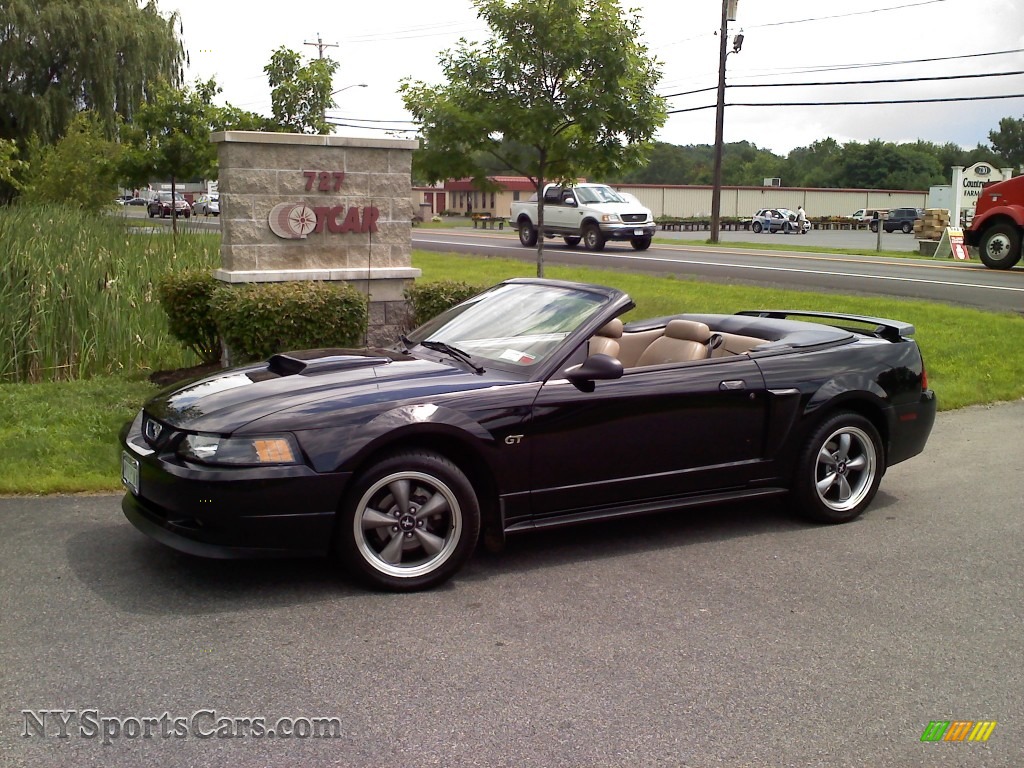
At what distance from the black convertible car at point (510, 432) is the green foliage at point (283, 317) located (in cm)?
237

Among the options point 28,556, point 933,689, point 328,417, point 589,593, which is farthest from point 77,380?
point 933,689

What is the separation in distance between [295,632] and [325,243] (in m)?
6.07

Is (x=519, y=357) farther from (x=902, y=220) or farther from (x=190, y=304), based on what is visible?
(x=902, y=220)

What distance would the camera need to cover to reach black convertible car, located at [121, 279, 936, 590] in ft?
14.6

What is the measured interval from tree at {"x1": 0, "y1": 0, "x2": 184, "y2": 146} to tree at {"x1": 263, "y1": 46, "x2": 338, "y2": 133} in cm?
1045

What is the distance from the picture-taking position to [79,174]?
23672mm

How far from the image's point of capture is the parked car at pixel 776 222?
57.2 m

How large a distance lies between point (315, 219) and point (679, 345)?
4837 mm

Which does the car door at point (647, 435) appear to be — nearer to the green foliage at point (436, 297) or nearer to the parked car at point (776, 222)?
the green foliage at point (436, 297)

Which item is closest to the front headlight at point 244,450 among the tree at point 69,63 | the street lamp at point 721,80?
the tree at point 69,63

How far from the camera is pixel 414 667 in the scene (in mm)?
3906

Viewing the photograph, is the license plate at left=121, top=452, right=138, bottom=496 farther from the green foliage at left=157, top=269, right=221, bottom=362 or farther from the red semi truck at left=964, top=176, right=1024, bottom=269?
the red semi truck at left=964, top=176, right=1024, bottom=269

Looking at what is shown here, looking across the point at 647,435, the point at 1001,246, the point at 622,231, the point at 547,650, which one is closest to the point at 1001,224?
the point at 1001,246

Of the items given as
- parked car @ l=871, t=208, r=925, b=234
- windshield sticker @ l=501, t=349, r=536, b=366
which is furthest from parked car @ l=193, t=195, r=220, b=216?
windshield sticker @ l=501, t=349, r=536, b=366
